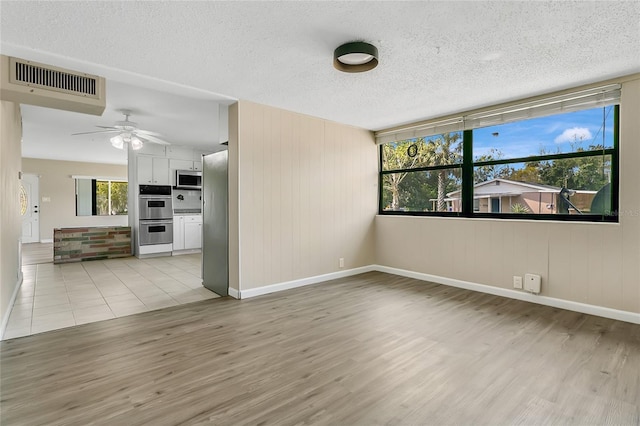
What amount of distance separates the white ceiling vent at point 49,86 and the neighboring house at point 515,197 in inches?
175

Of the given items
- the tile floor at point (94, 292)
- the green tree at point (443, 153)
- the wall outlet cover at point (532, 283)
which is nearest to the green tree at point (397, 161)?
the green tree at point (443, 153)

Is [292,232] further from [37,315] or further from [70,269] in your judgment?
[70,269]

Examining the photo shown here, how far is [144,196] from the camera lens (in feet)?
23.3

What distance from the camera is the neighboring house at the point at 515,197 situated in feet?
11.9

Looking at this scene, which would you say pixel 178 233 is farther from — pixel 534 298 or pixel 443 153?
pixel 534 298

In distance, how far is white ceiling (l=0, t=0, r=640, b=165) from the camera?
2.11 meters

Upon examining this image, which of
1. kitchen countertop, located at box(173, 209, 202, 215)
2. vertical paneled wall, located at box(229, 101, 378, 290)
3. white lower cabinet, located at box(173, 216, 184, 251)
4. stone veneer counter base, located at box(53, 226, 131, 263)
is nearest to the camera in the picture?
vertical paneled wall, located at box(229, 101, 378, 290)

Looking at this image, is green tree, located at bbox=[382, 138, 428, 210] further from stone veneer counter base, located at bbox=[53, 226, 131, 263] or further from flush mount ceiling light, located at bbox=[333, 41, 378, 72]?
stone veneer counter base, located at bbox=[53, 226, 131, 263]

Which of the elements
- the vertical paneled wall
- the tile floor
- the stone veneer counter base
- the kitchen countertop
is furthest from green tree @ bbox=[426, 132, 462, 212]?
the stone veneer counter base

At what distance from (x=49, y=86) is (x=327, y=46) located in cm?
242

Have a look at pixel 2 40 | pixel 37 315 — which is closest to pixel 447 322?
pixel 37 315

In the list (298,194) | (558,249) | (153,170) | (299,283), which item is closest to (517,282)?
(558,249)

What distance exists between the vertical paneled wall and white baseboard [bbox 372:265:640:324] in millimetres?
1058

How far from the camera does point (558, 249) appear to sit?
3.62 metres
